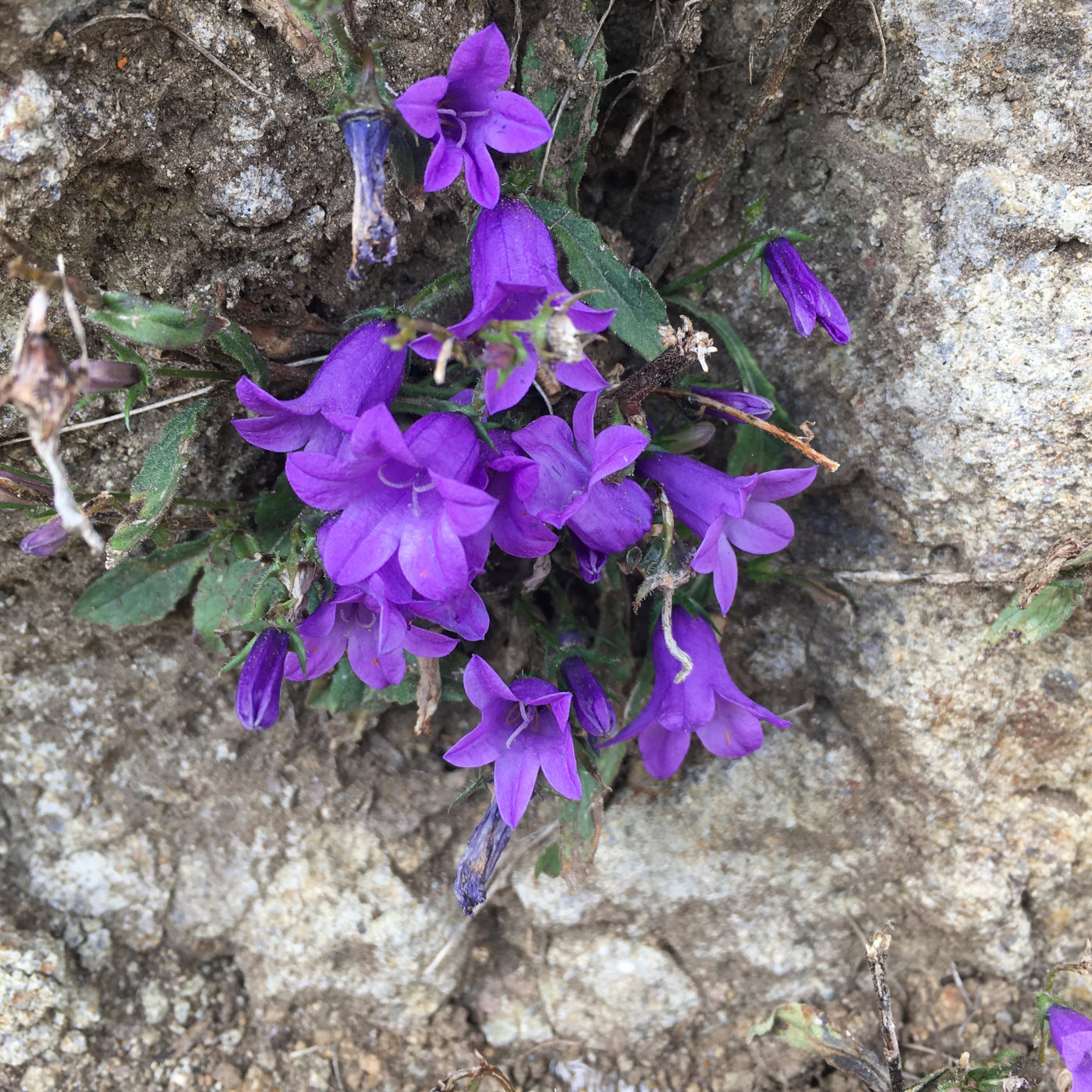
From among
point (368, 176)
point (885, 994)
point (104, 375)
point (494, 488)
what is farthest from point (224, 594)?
point (885, 994)

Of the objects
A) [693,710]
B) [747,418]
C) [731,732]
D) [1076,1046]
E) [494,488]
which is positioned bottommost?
[1076,1046]

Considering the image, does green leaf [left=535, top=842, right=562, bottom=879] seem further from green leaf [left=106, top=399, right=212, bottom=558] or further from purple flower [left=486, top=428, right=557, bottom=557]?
green leaf [left=106, top=399, right=212, bottom=558]

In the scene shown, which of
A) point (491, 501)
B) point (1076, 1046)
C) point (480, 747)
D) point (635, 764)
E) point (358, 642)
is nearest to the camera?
point (491, 501)

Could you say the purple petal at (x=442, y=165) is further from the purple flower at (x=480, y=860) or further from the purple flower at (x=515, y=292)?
the purple flower at (x=480, y=860)

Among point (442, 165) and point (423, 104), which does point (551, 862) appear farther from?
point (423, 104)

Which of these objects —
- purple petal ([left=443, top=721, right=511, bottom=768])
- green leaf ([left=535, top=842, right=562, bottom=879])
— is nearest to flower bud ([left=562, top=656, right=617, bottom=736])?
purple petal ([left=443, top=721, right=511, bottom=768])

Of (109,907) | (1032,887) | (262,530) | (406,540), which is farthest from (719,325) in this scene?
(109,907)
